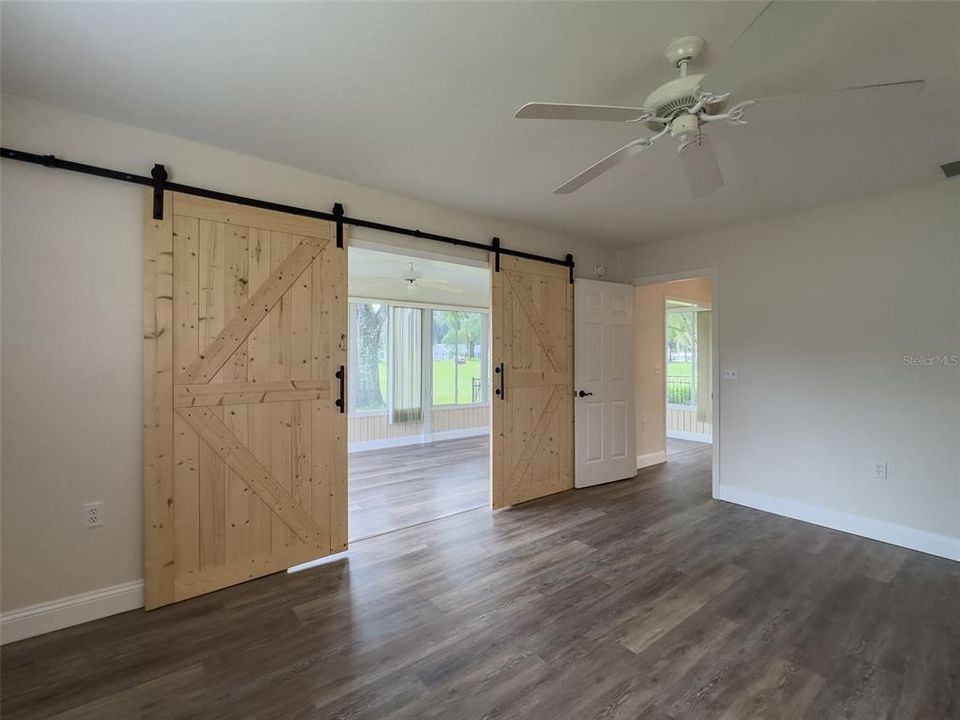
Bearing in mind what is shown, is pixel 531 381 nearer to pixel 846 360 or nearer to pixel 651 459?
pixel 651 459

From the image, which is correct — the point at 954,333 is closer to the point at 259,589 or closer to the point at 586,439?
the point at 586,439

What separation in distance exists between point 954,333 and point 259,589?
4.75 metres

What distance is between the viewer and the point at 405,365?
6602 millimetres

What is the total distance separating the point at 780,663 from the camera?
1.87 m

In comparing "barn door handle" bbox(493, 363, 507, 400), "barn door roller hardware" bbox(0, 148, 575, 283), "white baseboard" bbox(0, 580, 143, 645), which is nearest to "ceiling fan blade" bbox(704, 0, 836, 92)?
"barn door roller hardware" bbox(0, 148, 575, 283)

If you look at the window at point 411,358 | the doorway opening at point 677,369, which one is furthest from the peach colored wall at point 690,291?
the window at point 411,358

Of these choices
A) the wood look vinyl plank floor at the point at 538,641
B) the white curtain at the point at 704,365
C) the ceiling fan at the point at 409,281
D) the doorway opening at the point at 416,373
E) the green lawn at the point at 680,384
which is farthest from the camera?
the green lawn at the point at 680,384

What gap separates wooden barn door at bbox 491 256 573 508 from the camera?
3.74m

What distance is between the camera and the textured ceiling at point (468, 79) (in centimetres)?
152

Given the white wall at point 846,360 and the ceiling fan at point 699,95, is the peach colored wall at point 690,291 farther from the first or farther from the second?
the ceiling fan at point 699,95

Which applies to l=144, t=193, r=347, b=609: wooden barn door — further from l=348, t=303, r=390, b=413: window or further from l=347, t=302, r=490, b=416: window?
l=348, t=303, r=390, b=413: window

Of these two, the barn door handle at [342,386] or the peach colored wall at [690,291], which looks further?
the peach colored wall at [690,291]

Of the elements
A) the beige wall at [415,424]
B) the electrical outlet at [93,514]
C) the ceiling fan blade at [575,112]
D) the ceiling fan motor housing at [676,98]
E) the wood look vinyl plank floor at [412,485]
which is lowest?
the wood look vinyl plank floor at [412,485]

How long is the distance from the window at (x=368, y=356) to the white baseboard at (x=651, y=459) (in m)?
3.66
